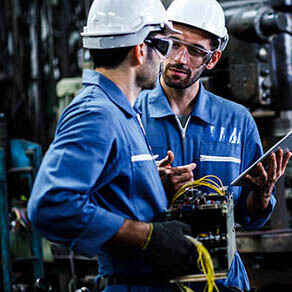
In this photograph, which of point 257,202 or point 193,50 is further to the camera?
point 193,50

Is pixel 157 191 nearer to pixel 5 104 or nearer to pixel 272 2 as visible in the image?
pixel 272 2

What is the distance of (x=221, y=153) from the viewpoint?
3.48 m

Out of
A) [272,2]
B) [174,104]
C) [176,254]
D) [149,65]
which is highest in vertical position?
[272,2]

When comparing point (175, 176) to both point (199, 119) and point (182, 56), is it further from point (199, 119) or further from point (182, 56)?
point (182, 56)

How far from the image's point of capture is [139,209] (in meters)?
2.55

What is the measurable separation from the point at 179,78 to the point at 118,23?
936 mm

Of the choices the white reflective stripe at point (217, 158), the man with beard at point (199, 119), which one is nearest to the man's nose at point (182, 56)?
the man with beard at point (199, 119)

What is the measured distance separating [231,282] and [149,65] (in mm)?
1127

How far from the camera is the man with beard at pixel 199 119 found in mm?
3455

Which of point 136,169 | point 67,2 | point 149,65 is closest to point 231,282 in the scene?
point 136,169

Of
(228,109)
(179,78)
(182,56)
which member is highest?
(182,56)

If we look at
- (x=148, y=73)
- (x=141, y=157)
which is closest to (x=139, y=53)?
(x=148, y=73)

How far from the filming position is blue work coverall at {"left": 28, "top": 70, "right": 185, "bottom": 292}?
2.26 m

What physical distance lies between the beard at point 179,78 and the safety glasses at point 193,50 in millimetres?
53
